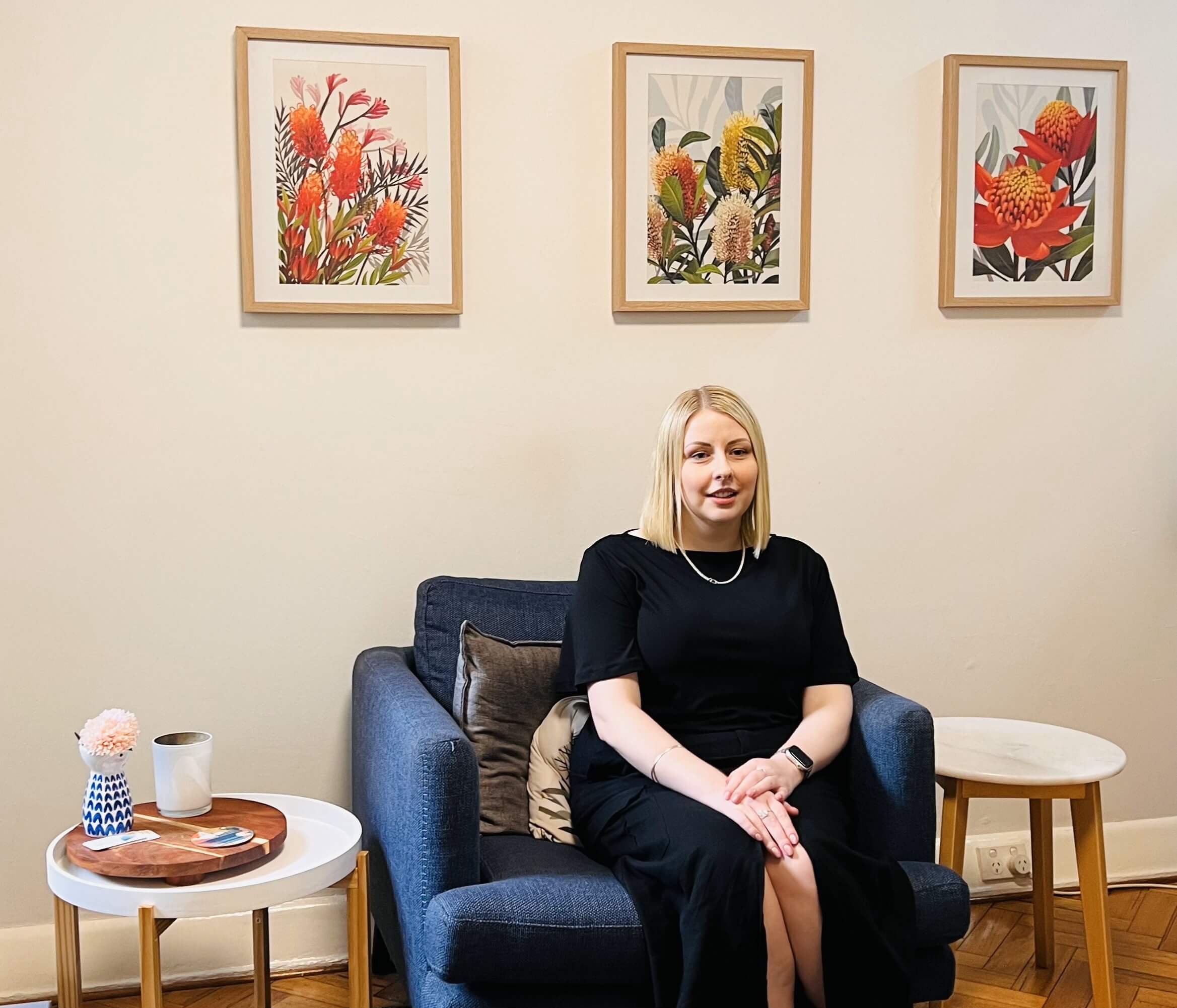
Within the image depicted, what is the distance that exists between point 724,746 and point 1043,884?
89cm

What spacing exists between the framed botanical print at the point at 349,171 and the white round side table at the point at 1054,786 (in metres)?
1.35

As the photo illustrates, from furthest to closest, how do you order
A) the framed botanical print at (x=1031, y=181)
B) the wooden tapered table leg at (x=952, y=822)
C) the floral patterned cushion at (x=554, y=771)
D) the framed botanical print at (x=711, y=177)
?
the framed botanical print at (x=1031, y=181), the framed botanical print at (x=711, y=177), the wooden tapered table leg at (x=952, y=822), the floral patterned cushion at (x=554, y=771)

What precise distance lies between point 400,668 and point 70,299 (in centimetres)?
96

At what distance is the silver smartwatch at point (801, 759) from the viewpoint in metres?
2.05

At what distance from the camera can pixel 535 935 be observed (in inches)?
70.0

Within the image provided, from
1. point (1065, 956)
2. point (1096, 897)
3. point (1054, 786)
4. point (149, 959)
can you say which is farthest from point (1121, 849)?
point (149, 959)

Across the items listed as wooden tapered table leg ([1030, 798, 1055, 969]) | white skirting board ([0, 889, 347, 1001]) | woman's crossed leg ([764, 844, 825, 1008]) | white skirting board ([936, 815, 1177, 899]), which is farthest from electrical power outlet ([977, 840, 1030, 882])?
white skirting board ([0, 889, 347, 1001])

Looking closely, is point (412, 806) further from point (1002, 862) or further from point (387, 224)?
point (1002, 862)

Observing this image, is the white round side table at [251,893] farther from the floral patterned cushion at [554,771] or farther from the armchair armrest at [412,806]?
the floral patterned cushion at [554,771]

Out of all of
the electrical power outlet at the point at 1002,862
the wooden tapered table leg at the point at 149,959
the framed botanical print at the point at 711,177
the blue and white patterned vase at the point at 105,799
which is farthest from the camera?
the electrical power outlet at the point at 1002,862

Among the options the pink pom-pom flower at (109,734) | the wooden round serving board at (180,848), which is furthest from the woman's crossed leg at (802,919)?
the pink pom-pom flower at (109,734)

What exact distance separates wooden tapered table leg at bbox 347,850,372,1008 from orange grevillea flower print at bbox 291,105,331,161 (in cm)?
137

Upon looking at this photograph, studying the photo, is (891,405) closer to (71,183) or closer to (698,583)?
(698,583)

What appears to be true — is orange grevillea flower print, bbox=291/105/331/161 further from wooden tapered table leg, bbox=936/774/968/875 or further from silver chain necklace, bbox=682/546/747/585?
wooden tapered table leg, bbox=936/774/968/875
